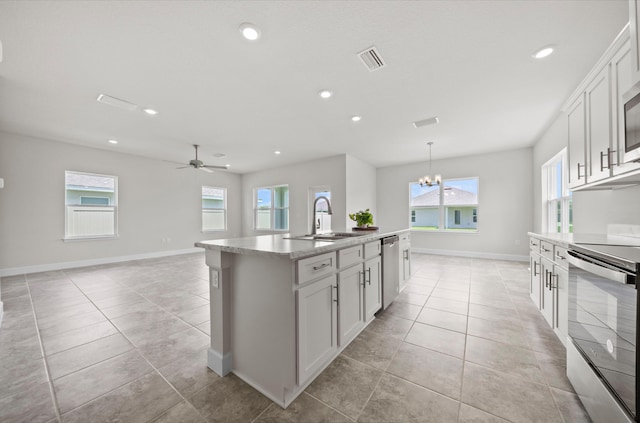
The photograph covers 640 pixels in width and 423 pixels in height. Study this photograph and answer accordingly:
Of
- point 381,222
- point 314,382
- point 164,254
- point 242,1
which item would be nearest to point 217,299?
point 314,382

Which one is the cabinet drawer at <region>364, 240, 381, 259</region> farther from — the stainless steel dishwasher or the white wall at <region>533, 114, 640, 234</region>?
the white wall at <region>533, 114, 640, 234</region>

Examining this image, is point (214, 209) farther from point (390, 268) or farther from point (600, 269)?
point (600, 269)

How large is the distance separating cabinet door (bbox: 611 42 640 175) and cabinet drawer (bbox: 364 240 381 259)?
6.03 feet

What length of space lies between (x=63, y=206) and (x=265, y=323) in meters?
6.29

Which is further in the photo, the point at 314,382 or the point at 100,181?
the point at 100,181

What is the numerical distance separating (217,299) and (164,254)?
6.03m

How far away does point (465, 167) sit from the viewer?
628 cm

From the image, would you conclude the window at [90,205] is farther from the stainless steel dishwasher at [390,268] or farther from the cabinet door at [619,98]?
the cabinet door at [619,98]

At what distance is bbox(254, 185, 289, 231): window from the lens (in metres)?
7.90

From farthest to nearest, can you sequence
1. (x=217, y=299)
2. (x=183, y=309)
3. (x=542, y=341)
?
1. (x=183, y=309)
2. (x=542, y=341)
3. (x=217, y=299)

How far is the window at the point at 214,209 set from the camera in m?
7.63

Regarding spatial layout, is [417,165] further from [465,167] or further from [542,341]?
[542,341]

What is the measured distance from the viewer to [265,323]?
150 centimetres

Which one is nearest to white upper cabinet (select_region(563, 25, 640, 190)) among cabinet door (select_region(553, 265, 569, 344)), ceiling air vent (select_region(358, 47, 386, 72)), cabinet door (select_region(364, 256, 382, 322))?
cabinet door (select_region(553, 265, 569, 344))
